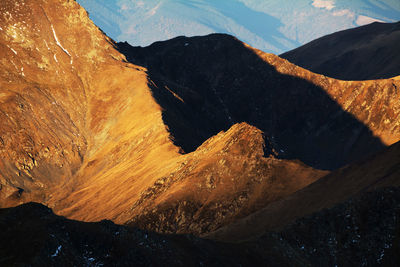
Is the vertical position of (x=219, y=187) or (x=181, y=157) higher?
(x=219, y=187)

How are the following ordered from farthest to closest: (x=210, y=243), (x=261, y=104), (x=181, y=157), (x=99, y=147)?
(x=261, y=104)
(x=99, y=147)
(x=181, y=157)
(x=210, y=243)

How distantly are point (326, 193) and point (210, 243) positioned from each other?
22750 millimetres

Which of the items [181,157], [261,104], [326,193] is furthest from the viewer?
[261,104]

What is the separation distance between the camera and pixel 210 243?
4684 cm

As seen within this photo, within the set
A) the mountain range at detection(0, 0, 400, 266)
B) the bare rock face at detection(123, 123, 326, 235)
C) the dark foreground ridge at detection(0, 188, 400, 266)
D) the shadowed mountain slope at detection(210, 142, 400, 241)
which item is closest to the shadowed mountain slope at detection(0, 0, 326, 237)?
the bare rock face at detection(123, 123, 326, 235)

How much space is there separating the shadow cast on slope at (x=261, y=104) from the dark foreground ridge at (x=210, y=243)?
3836 inches

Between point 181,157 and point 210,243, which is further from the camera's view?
point 181,157

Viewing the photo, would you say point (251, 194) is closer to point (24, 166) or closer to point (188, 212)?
point (188, 212)

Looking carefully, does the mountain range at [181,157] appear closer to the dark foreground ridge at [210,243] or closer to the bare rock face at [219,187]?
the dark foreground ridge at [210,243]

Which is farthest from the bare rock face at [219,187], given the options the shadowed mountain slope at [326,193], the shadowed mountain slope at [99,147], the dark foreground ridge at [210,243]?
the dark foreground ridge at [210,243]

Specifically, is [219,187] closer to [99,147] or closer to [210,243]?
[210,243]

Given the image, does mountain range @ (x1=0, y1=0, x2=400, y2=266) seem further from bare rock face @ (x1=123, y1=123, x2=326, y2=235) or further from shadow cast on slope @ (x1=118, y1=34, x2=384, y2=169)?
shadow cast on slope @ (x1=118, y1=34, x2=384, y2=169)

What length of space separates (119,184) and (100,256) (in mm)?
65928

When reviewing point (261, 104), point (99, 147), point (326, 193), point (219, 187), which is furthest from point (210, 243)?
point (261, 104)
